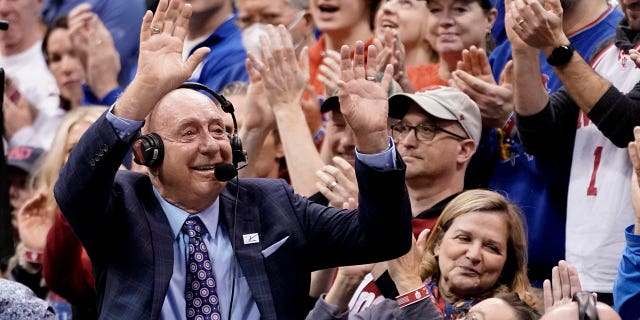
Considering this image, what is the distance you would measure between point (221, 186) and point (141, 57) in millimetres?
492

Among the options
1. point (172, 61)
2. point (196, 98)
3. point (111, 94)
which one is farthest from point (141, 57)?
point (111, 94)

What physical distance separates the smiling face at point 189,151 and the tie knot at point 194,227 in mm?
46

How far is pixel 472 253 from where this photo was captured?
475 centimetres

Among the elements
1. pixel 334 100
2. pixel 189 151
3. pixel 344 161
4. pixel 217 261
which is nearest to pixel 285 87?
pixel 334 100

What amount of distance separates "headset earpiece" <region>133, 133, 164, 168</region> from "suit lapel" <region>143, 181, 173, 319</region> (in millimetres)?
136

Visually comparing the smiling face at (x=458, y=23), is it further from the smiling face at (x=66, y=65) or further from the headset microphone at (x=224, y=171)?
the smiling face at (x=66, y=65)

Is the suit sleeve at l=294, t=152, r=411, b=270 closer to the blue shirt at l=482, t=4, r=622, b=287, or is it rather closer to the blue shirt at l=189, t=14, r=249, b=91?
the blue shirt at l=482, t=4, r=622, b=287

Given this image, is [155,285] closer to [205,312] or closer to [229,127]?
[205,312]

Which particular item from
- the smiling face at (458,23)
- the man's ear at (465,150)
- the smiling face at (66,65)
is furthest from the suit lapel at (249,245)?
the smiling face at (66,65)

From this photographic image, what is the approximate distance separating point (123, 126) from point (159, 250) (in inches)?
16.7

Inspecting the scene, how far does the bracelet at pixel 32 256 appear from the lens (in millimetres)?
6723

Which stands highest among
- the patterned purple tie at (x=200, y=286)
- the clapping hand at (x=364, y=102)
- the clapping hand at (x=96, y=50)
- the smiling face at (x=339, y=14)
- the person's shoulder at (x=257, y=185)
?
the clapping hand at (x=364, y=102)

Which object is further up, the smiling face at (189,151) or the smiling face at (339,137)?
the smiling face at (189,151)

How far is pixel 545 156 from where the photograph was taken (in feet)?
17.7
